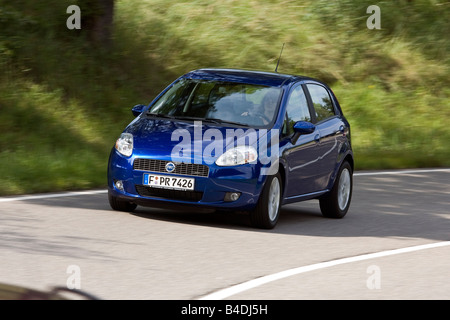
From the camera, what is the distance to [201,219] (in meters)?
9.90

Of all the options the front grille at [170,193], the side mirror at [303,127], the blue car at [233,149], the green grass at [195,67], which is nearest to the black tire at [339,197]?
the blue car at [233,149]

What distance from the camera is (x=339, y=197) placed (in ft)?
36.6

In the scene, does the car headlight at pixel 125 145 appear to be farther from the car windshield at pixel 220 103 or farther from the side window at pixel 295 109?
the side window at pixel 295 109

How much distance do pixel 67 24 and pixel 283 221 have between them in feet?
29.8

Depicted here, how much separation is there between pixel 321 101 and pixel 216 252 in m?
3.78

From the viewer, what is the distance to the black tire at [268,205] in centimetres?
928

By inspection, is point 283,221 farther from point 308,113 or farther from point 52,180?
point 52,180

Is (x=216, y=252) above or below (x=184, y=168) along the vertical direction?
below

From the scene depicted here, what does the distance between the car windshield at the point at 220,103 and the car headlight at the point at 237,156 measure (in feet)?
2.02

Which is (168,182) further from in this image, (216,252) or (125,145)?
(216,252)

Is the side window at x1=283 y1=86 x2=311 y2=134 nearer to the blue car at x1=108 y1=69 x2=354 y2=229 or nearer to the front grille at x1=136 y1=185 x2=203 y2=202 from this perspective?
the blue car at x1=108 y1=69 x2=354 y2=229

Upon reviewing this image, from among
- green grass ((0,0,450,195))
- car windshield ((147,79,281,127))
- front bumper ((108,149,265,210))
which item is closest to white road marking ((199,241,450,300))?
front bumper ((108,149,265,210))

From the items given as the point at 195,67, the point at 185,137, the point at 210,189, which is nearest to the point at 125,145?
the point at 185,137
